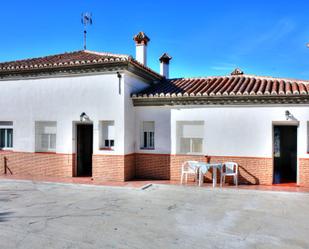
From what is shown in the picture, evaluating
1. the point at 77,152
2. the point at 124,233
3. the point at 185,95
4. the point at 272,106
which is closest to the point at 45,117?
the point at 77,152

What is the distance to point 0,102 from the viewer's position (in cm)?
1566

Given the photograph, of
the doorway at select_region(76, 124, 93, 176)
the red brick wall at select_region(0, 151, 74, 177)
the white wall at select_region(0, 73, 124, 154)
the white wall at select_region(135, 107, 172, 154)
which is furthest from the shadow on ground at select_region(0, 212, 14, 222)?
the white wall at select_region(135, 107, 172, 154)

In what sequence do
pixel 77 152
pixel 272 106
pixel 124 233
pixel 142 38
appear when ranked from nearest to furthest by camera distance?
pixel 124 233 → pixel 272 106 → pixel 77 152 → pixel 142 38

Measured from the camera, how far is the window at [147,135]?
47.7 ft

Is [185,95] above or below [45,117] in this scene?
above

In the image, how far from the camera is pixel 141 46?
17.2 metres

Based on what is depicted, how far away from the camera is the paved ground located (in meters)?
6.45

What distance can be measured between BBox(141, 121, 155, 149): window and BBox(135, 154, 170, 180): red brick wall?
0.56 meters

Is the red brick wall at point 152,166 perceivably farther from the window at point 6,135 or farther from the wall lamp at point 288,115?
the window at point 6,135

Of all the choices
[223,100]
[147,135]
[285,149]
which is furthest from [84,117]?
[285,149]

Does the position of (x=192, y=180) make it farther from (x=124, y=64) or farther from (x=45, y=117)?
(x=45, y=117)

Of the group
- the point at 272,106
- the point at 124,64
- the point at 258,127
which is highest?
the point at 124,64

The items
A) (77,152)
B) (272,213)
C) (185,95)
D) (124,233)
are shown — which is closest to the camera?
(124,233)

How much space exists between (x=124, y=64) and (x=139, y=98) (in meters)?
1.79
